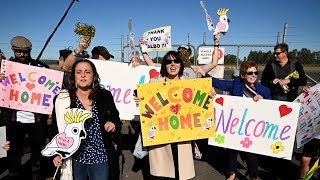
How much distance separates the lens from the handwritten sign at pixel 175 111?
3.03 m

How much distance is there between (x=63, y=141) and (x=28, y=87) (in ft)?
4.88

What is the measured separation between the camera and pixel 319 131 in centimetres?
339

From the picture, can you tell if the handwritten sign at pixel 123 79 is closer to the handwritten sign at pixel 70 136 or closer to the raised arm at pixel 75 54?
the raised arm at pixel 75 54

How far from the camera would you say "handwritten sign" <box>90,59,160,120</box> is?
14.8ft

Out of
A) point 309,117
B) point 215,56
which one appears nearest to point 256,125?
point 309,117

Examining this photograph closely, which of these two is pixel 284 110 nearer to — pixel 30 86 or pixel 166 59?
pixel 166 59

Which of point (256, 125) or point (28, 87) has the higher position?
point (28, 87)

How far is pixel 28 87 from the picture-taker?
3.49m

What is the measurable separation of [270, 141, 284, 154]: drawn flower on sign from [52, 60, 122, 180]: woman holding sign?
2.06 meters

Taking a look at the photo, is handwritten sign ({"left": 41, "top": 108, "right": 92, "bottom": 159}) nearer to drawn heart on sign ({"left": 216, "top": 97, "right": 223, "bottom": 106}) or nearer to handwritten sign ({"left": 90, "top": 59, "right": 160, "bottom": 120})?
drawn heart on sign ({"left": 216, "top": 97, "right": 223, "bottom": 106})

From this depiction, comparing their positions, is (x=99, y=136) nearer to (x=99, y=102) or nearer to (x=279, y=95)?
(x=99, y=102)

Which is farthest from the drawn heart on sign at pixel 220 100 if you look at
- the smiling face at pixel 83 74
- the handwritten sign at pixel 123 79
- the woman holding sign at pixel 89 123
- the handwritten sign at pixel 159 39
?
the smiling face at pixel 83 74

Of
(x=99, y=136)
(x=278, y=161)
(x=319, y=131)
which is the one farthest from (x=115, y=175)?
(x=278, y=161)

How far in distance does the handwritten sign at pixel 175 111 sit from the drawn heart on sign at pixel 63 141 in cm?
89
